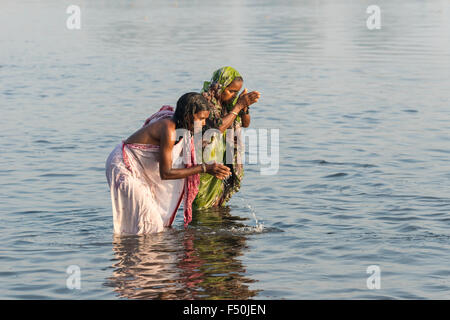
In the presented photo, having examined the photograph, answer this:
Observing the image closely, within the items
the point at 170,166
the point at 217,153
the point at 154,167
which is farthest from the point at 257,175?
the point at 170,166

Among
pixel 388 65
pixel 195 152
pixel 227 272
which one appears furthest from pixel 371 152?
pixel 388 65

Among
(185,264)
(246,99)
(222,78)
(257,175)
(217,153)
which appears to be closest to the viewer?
(185,264)

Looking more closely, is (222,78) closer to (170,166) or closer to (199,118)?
(199,118)

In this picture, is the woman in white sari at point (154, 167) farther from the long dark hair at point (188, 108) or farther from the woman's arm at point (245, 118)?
the woman's arm at point (245, 118)

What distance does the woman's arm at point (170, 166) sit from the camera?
7.33 m

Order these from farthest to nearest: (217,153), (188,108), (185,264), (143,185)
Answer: (217,153), (143,185), (185,264), (188,108)

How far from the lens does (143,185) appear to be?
7641 millimetres

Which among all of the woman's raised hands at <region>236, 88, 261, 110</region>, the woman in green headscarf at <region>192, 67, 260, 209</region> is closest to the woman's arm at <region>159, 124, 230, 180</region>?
the woman in green headscarf at <region>192, 67, 260, 209</region>

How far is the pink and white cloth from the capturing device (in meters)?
7.54

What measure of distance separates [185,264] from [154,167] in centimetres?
95

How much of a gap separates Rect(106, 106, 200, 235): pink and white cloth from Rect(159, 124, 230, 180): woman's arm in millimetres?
200

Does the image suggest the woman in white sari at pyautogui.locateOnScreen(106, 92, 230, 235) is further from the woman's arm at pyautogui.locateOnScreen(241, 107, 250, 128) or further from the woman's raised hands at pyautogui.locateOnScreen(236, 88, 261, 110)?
the woman's arm at pyautogui.locateOnScreen(241, 107, 250, 128)

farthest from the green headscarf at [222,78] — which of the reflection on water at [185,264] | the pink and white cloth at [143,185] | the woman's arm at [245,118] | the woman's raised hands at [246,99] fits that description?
the reflection on water at [185,264]
